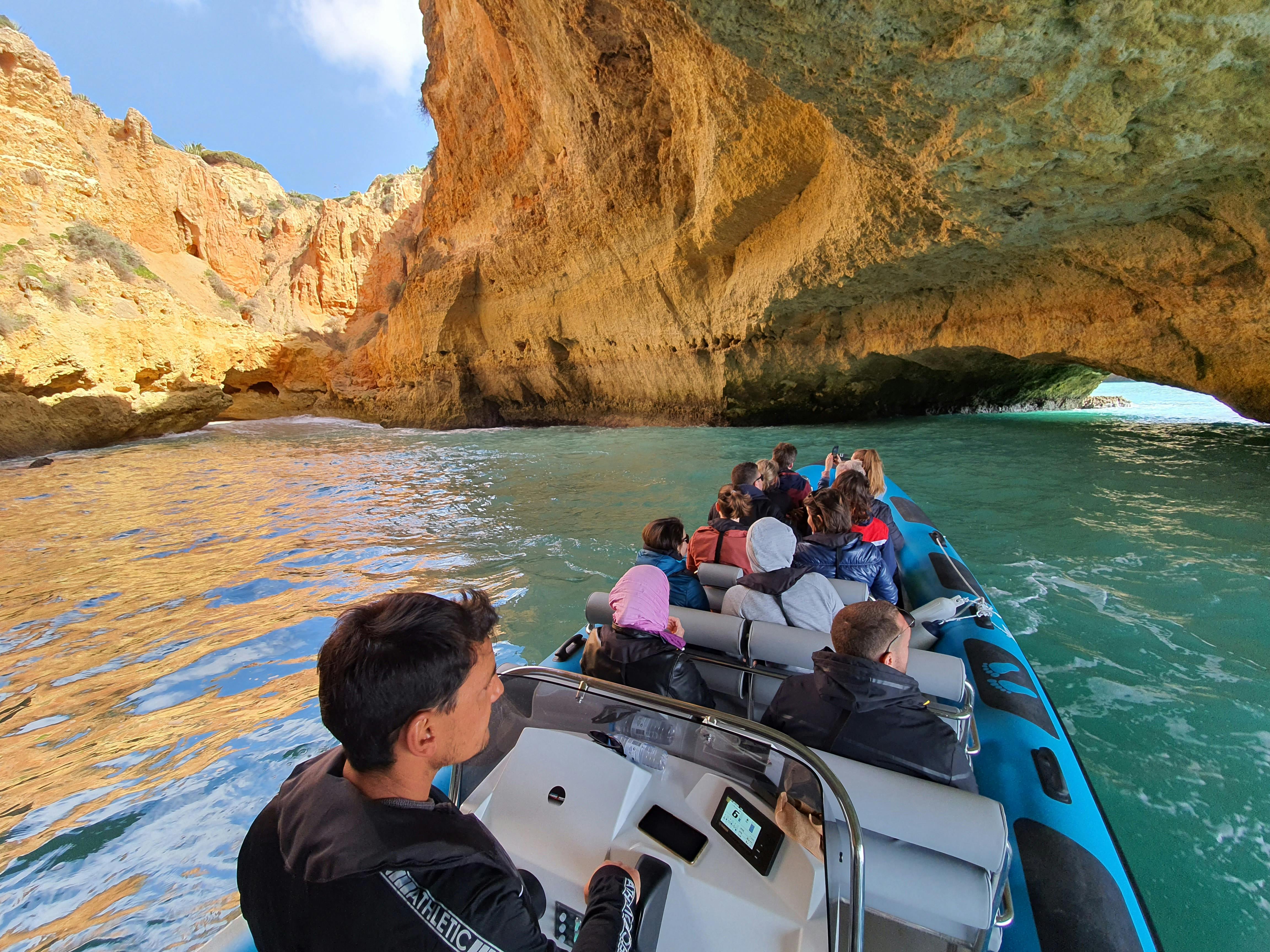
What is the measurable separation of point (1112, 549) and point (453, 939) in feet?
18.2

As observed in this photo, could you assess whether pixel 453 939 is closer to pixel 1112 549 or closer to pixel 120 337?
pixel 1112 549

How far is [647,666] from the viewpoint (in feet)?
6.96

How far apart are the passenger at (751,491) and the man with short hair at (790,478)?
21 cm

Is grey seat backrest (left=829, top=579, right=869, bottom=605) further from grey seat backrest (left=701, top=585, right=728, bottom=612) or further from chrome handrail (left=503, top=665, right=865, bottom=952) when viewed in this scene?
chrome handrail (left=503, top=665, right=865, bottom=952)

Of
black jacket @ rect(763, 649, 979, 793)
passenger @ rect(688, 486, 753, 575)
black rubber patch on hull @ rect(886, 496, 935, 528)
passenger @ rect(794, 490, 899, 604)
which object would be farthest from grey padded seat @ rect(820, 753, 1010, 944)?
black rubber patch on hull @ rect(886, 496, 935, 528)

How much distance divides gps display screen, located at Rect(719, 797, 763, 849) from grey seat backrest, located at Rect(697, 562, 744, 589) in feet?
6.07

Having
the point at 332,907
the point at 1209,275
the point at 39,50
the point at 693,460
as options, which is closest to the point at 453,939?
the point at 332,907

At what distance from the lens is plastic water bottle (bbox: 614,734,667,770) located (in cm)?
154

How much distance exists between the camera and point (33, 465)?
36.5 feet

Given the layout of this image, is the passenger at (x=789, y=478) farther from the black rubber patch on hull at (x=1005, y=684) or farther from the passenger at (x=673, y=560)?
the black rubber patch on hull at (x=1005, y=684)

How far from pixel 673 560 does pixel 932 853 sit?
172 centimetres

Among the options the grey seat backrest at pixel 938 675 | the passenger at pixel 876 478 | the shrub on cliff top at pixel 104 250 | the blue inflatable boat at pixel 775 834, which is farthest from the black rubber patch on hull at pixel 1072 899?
the shrub on cliff top at pixel 104 250

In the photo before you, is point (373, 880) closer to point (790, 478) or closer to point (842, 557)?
point (842, 557)

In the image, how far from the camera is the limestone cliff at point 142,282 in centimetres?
1279
